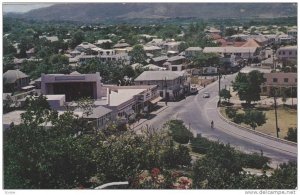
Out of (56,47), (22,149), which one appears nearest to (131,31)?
(56,47)

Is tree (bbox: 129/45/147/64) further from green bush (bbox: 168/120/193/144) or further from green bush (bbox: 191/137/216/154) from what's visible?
green bush (bbox: 191/137/216/154)

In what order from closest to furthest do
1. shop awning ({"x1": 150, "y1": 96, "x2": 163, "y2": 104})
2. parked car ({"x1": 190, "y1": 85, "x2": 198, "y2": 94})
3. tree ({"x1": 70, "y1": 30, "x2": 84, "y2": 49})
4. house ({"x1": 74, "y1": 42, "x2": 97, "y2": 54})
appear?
shop awning ({"x1": 150, "y1": 96, "x2": 163, "y2": 104}) → parked car ({"x1": 190, "y1": 85, "x2": 198, "y2": 94}) → tree ({"x1": 70, "y1": 30, "x2": 84, "y2": 49}) → house ({"x1": 74, "y1": 42, "x2": 97, "y2": 54})

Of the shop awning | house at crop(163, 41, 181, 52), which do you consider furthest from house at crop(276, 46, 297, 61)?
the shop awning

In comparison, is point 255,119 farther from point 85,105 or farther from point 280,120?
point 85,105

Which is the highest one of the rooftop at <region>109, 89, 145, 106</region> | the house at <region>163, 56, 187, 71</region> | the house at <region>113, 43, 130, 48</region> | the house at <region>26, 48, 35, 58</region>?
the house at <region>26, 48, 35, 58</region>

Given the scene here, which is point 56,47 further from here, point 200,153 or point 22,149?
point 22,149

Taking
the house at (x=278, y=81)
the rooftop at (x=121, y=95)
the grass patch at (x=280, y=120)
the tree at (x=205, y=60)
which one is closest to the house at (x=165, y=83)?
the rooftop at (x=121, y=95)

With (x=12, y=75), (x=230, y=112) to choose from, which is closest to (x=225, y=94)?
(x=230, y=112)
